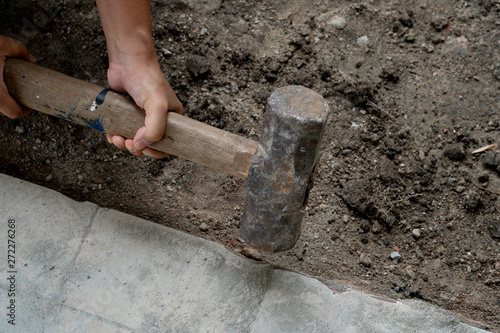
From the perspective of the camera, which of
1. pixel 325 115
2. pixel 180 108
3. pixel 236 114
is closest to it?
pixel 325 115

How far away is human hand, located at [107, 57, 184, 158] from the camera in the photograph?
2006mm

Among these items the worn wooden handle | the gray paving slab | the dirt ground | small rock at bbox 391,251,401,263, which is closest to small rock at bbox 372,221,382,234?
the dirt ground

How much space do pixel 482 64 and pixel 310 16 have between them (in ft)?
3.48

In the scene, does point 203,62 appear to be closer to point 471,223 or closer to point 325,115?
point 325,115

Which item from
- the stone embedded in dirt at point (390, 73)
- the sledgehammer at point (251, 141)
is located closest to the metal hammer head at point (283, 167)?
the sledgehammer at point (251, 141)

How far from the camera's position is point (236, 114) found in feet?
8.86

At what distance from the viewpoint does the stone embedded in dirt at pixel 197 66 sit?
2730mm

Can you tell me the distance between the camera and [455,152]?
260 centimetres

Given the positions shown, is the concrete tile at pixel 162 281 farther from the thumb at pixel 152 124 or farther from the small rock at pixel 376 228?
the small rock at pixel 376 228

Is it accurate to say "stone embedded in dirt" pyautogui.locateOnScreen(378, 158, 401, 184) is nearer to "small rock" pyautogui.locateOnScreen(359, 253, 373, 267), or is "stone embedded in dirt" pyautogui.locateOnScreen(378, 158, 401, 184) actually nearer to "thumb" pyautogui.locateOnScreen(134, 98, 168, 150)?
"small rock" pyautogui.locateOnScreen(359, 253, 373, 267)

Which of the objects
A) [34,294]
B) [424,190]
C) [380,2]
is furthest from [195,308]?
[380,2]

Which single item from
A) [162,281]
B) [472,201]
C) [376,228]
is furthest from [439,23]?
[162,281]

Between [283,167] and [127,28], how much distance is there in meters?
1.00

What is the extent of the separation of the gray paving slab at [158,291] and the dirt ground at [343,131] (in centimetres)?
21
